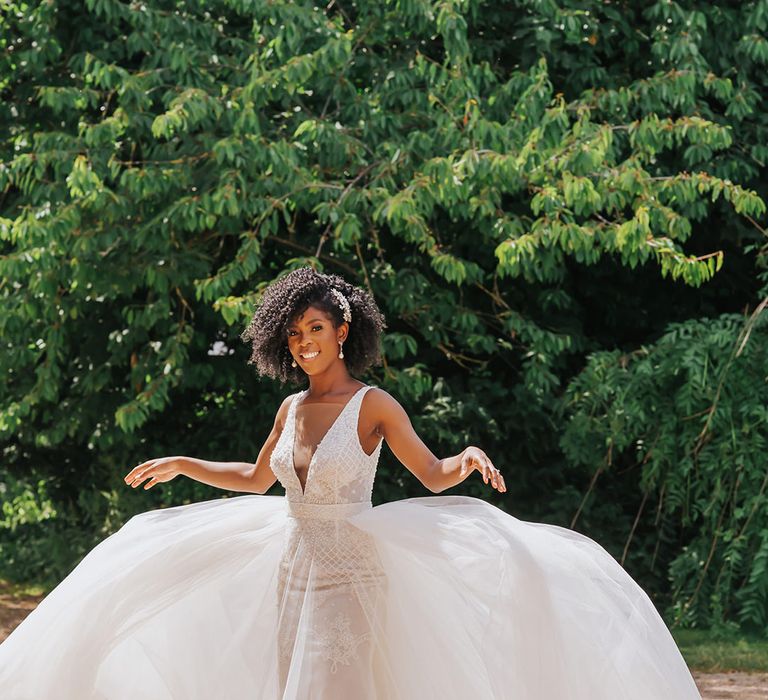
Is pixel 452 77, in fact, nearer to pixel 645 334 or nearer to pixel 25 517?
pixel 645 334

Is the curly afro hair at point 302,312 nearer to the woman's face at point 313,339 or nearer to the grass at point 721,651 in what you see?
the woman's face at point 313,339

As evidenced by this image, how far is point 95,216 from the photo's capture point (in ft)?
27.3

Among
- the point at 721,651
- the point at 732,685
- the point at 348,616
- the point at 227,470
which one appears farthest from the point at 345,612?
the point at 721,651

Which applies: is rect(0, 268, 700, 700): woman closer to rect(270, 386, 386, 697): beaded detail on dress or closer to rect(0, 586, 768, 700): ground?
rect(270, 386, 386, 697): beaded detail on dress

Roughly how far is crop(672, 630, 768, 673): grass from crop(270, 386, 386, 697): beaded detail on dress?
4.19 meters

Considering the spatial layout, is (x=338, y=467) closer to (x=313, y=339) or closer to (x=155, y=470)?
(x=313, y=339)

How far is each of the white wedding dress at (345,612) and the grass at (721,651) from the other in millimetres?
3646

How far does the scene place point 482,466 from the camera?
3.70m

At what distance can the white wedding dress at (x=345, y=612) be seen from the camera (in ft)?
13.1

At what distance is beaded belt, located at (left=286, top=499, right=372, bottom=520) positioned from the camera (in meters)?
4.08

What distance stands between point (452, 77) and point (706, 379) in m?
2.45

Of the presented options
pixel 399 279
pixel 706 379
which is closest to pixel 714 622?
pixel 706 379

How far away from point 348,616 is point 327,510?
12.6 inches

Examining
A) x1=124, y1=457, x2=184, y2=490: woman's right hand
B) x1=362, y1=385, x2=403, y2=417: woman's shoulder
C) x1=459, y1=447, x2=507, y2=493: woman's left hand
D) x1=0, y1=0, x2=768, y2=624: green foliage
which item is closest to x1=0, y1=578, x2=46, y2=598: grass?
x1=0, y1=0, x2=768, y2=624: green foliage
